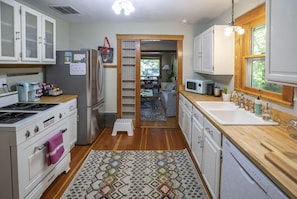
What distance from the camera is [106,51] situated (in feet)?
17.6

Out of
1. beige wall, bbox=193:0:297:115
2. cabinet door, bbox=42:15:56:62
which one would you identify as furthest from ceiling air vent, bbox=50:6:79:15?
beige wall, bbox=193:0:297:115

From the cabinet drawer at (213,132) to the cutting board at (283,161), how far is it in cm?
62

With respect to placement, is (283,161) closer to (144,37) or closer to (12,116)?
(12,116)

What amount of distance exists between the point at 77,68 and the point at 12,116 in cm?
196

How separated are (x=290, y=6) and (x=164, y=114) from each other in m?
5.57

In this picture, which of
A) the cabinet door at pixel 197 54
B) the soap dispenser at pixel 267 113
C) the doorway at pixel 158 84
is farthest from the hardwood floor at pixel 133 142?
the soap dispenser at pixel 267 113

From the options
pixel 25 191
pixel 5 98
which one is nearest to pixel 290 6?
pixel 25 191

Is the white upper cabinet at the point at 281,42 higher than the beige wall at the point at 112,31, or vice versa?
the beige wall at the point at 112,31

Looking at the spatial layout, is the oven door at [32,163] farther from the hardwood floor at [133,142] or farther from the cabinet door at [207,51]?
the cabinet door at [207,51]

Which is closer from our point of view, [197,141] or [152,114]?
[197,141]

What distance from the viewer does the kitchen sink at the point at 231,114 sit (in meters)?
2.48

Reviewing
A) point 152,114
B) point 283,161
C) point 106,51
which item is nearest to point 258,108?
point 283,161

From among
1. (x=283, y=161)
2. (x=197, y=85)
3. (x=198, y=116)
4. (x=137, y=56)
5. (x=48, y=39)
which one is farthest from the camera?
(x=137, y=56)

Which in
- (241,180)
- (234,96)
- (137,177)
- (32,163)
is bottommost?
(137,177)
